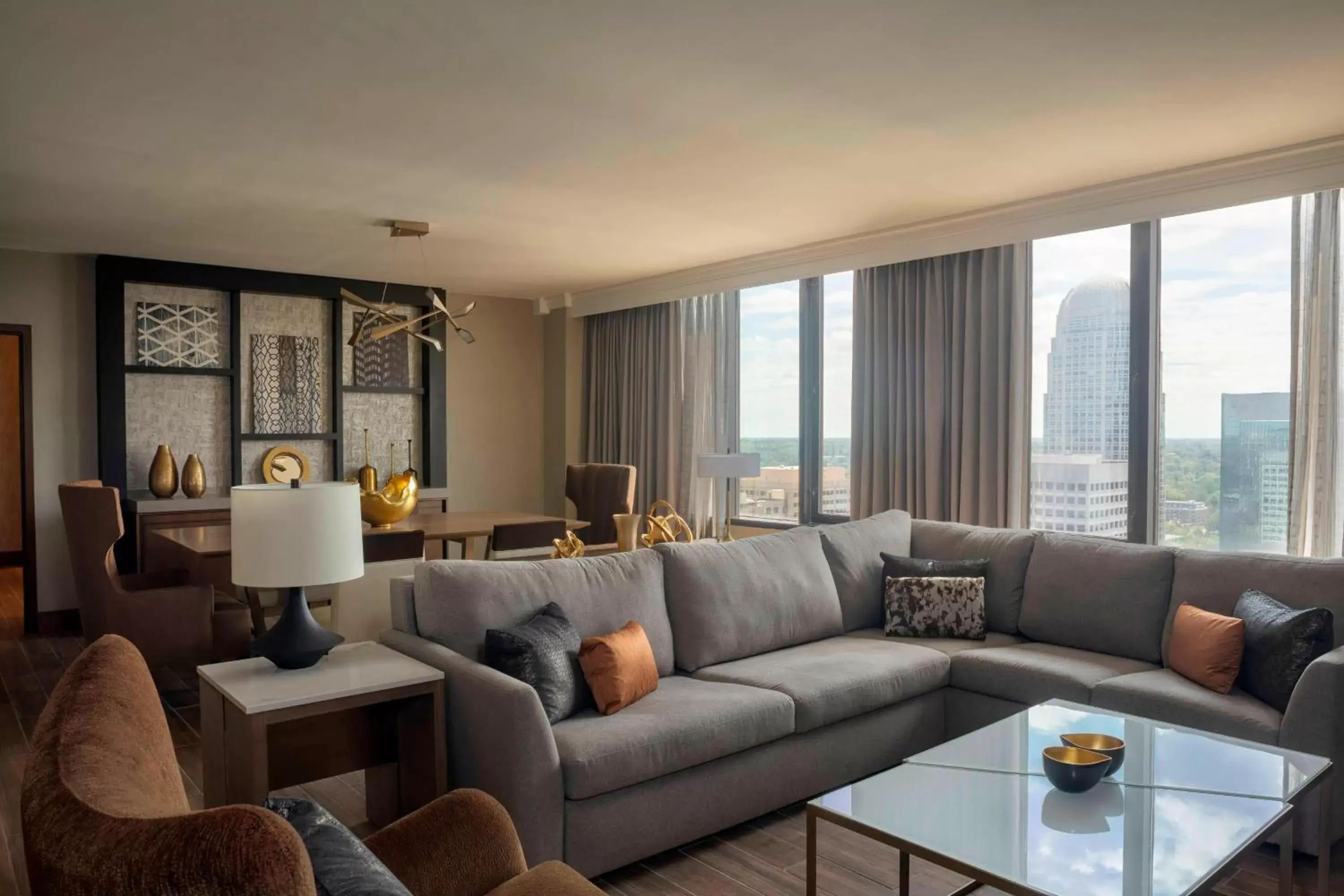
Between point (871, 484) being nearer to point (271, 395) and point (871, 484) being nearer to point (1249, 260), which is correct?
point (1249, 260)

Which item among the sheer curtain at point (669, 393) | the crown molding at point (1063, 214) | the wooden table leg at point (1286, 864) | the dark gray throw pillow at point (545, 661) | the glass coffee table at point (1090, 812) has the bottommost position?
the wooden table leg at point (1286, 864)

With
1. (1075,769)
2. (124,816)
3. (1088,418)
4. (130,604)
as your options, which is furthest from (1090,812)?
(130,604)

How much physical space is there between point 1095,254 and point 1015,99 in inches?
76.8

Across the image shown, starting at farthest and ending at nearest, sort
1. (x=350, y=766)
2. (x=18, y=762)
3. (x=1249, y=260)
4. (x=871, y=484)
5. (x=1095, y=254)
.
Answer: (x=871, y=484), (x=1095, y=254), (x=1249, y=260), (x=18, y=762), (x=350, y=766)

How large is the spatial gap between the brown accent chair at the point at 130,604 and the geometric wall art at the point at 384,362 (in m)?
2.87

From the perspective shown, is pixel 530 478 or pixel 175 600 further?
pixel 530 478

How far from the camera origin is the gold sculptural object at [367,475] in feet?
23.0

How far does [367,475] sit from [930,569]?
4.61 meters

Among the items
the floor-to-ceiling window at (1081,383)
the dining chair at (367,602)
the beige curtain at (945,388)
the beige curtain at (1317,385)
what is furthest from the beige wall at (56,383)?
the beige curtain at (1317,385)

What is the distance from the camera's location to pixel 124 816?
894 millimetres

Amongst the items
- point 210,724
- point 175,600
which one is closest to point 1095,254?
point 210,724

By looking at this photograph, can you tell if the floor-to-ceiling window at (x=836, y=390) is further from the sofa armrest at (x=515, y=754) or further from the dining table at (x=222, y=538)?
the sofa armrest at (x=515, y=754)

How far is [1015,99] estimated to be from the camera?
3.37 metres

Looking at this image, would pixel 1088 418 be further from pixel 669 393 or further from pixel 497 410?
pixel 497 410
